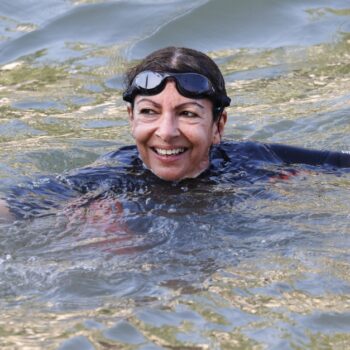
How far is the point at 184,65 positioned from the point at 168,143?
44cm

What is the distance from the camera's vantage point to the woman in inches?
195

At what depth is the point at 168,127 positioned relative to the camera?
4879 mm

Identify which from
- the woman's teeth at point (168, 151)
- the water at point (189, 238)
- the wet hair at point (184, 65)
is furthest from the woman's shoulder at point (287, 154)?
the woman's teeth at point (168, 151)

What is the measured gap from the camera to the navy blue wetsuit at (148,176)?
5.05m

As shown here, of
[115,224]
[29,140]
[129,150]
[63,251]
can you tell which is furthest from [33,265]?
[29,140]

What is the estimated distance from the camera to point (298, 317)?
3678mm

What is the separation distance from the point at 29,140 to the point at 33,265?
2931 mm

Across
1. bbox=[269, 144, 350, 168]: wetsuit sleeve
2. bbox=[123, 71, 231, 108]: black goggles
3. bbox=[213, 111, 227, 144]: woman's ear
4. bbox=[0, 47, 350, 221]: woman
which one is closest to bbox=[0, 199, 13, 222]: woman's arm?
bbox=[0, 47, 350, 221]: woman

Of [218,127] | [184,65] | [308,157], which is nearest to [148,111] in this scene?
[184,65]

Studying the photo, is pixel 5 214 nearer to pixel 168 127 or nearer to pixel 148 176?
pixel 148 176

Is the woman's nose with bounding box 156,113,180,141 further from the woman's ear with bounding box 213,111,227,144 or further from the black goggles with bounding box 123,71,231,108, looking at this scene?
the woman's ear with bounding box 213,111,227,144

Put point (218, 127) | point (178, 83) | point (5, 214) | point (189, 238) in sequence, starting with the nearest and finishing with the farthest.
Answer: point (189, 238)
point (5, 214)
point (178, 83)
point (218, 127)

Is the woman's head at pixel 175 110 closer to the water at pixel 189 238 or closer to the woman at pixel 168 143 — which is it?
the woman at pixel 168 143

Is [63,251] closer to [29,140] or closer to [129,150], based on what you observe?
[129,150]
